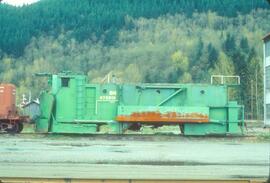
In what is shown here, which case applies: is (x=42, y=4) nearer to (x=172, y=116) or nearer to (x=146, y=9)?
(x=146, y=9)

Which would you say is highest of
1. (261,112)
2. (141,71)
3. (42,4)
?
(42,4)

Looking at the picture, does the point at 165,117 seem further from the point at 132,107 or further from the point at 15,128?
the point at 15,128

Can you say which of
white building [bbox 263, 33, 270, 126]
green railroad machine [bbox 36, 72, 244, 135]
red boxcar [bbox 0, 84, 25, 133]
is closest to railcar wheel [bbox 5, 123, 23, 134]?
red boxcar [bbox 0, 84, 25, 133]

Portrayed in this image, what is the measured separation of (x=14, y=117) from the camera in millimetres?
32812

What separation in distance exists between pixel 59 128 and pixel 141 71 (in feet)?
391

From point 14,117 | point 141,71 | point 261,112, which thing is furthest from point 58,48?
point 14,117

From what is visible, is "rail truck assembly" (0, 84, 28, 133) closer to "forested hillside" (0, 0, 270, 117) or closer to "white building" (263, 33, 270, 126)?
"white building" (263, 33, 270, 126)

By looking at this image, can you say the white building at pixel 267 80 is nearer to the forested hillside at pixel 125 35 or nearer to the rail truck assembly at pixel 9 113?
the rail truck assembly at pixel 9 113

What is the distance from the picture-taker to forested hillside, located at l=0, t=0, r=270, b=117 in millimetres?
145125

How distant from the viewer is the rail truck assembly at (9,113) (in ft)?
107

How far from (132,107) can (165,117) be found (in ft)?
6.56

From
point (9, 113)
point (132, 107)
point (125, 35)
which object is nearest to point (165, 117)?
point (132, 107)

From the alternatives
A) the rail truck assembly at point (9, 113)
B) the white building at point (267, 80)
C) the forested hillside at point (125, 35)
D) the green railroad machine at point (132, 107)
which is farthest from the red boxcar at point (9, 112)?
the forested hillside at point (125, 35)

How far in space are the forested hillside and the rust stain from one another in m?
95.1
